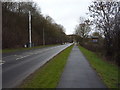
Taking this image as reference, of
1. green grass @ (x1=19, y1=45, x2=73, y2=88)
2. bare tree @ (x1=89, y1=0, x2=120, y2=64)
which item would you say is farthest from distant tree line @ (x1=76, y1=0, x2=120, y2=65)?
green grass @ (x1=19, y1=45, x2=73, y2=88)

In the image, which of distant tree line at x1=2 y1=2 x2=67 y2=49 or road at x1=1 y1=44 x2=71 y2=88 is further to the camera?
distant tree line at x1=2 y1=2 x2=67 y2=49

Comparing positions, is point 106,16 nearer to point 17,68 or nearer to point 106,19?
point 106,19

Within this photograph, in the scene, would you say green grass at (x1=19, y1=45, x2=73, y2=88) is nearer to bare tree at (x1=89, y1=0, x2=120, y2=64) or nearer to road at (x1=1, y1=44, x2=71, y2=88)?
road at (x1=1, y1=44, x2=71, y2=88)

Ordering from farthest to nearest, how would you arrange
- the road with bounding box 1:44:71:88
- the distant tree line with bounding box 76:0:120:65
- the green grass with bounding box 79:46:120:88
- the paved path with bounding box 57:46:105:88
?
the distant tree line with bounding box 76:0:120:65 → the road with bounding box 1:44:71:88 → the green grass with bounding box 79:46:120:88 → the paved path with bounding box 57:46:105:88

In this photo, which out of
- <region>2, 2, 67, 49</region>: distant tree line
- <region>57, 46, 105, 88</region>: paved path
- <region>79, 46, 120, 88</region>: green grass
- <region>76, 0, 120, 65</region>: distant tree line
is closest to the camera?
<region>57, 46, 105, 88</region>: paved path

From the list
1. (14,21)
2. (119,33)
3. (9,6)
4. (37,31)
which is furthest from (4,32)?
(37,31)

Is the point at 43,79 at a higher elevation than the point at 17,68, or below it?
higher

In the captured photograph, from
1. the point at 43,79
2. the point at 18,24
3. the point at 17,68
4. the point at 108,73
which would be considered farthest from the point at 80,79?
the point at 18,24

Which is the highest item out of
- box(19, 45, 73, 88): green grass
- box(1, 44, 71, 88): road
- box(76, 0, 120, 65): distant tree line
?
box(76, 0, 120, 65): distant tree line

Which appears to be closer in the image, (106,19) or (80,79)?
(80,79)

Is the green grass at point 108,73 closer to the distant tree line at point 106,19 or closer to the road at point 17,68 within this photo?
the road at point 17,68

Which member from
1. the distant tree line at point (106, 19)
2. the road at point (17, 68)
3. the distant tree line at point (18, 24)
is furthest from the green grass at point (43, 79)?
the distant tree line at point (18, 24)

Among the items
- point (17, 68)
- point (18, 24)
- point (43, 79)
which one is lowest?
point (17, 68)

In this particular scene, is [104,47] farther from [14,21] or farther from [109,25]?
[14,21]
